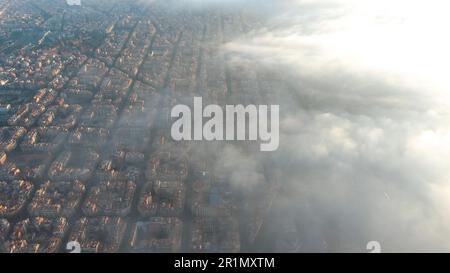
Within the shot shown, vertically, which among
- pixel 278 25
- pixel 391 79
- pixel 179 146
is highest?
pixel 278 25

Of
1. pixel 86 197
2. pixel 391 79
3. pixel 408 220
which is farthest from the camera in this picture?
pixel 391 79

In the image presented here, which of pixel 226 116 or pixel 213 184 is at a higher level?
pixel 226 116

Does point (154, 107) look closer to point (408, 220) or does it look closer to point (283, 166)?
point (283, 166)

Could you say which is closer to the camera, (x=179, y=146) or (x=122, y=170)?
(x=122, y=170)

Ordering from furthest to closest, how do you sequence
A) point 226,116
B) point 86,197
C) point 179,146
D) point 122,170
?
point 226,116 < point 179,146 < point 122,170 < point 86,197

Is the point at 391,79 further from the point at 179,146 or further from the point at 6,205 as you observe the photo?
the point at 6,205

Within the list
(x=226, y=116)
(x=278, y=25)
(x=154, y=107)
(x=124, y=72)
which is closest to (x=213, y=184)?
(x=226, y=116)

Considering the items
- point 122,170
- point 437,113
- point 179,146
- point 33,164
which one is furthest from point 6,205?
point 437,113
